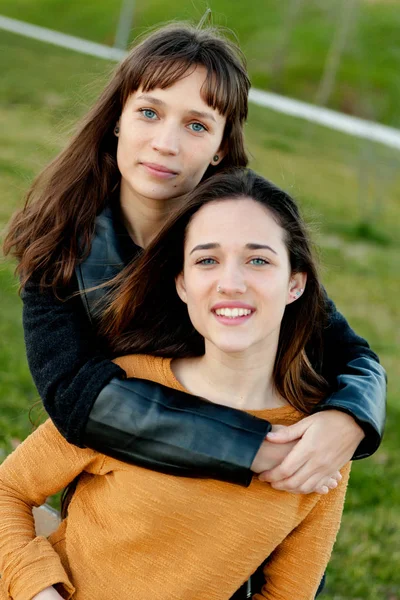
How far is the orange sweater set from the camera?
2316 mm

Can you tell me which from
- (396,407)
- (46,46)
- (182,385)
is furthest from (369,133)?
(182,385)

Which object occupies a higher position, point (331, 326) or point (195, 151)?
point (195, 151)

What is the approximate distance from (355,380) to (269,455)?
0.42 meters

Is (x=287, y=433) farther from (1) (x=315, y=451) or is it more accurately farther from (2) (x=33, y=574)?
(2) (x=33, y=574)

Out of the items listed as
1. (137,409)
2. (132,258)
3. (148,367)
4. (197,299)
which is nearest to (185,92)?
(132,258)

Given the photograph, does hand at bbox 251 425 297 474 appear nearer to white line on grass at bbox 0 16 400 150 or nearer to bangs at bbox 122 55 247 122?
bangs at bbox 122 55 247 122

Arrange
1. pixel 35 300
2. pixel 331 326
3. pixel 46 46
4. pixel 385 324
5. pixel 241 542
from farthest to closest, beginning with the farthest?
pixel 46 46 < pixel 385 324 < pixel 331 326 < pixel 35 300 < pixel 241 542

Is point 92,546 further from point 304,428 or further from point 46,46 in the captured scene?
point 46,46

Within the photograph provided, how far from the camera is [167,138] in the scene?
2715 mm

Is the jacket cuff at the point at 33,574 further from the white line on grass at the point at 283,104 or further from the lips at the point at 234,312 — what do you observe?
the white line on grass at the point at 283,104

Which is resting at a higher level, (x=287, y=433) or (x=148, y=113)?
(x=148, y=113)

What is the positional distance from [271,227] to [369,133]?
39.9ft

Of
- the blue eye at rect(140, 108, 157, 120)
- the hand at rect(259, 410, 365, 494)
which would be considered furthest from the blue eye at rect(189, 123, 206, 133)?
the hand at rect(259, 410, 365, 494)

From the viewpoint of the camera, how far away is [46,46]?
16625mm
